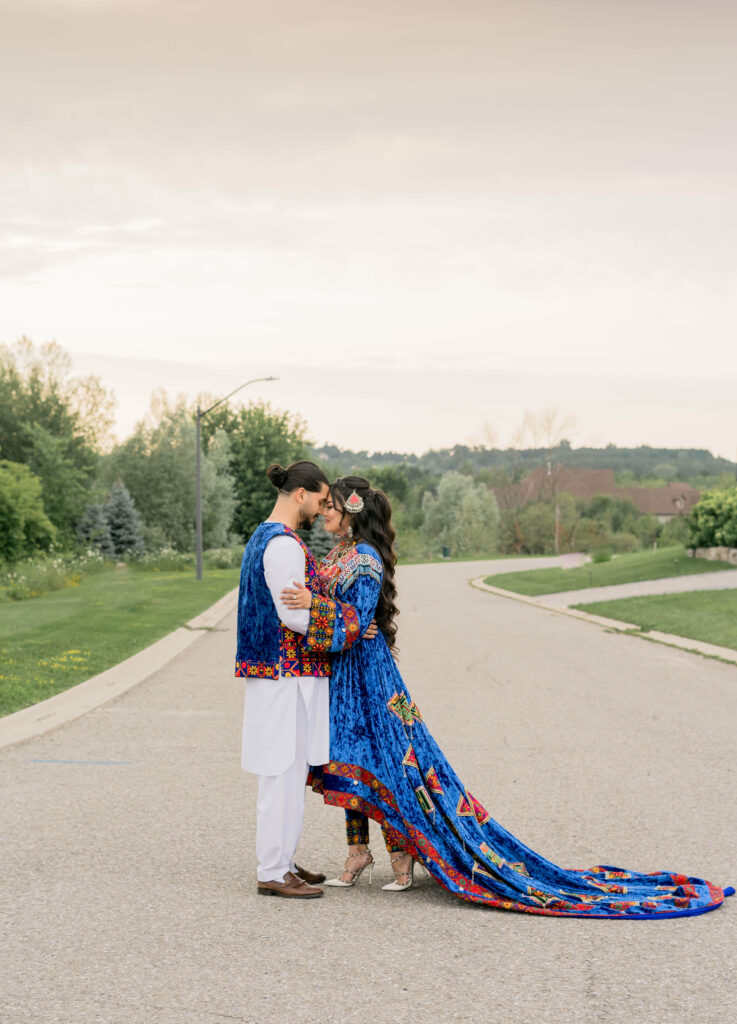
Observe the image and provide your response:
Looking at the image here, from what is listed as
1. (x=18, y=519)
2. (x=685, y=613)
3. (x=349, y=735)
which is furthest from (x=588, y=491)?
(x=349, y=735)

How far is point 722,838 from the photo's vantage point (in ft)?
19.1

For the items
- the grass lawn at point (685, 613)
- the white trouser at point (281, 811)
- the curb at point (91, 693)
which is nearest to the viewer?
the white trouser at point (281, 811)

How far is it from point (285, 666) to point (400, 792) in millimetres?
746

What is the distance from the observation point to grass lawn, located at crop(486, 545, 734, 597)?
97.2 ft

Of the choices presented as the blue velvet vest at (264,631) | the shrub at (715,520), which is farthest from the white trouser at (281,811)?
the shrub at (715,520)

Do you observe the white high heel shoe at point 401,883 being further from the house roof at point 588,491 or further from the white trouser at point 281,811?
the house roof at point 588,491

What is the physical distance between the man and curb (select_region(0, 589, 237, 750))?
445 cm

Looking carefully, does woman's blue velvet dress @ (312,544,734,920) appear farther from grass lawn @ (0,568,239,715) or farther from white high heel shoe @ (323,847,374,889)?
Result: grass lawn @ (0,568,239,715)

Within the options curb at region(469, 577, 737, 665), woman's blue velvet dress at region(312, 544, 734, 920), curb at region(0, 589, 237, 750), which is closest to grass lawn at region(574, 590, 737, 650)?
curb at region(469, 577, 737, 665)

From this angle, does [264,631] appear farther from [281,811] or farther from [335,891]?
[335,891]

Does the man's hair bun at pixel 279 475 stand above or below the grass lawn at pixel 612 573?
above

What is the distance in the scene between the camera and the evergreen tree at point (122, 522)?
59.0m

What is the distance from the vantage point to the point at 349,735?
483 centimetres

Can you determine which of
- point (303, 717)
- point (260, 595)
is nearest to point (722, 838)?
point (303, 717)
